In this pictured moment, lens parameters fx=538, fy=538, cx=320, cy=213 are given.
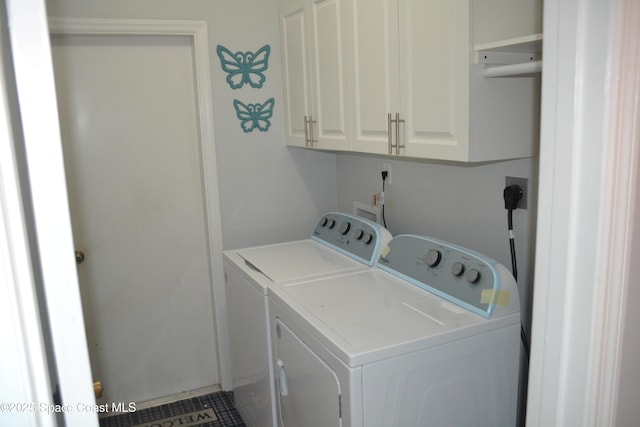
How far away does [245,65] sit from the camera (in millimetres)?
2936

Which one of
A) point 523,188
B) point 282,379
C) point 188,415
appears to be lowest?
point 188,415

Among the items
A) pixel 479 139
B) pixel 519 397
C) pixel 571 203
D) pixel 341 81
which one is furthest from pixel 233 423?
pixel 571 203

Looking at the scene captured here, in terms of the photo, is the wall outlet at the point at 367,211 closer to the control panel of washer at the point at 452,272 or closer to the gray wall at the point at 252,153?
the gray wall at the point at 252,153

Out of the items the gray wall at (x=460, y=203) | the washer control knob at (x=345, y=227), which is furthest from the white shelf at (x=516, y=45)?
the washer control knob at (x=345, y=227)

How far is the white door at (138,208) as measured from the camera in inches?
110

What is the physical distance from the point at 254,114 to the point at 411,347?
6.00 ft

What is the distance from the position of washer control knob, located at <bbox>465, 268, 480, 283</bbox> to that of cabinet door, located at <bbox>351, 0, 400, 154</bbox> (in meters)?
0.57

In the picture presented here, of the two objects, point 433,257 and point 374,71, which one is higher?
point 374,71

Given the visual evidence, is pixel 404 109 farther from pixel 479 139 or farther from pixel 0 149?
pixel 0 149

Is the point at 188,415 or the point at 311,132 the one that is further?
the point at 188,415

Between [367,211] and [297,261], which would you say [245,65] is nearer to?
[367,211]

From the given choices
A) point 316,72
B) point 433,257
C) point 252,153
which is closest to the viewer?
point 433,257

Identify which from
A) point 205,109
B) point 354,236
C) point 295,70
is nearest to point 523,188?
point 354,236

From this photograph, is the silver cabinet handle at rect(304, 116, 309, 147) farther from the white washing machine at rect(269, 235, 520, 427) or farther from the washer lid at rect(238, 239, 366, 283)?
the white washing machine at rect(269, 235, 520, 427)
